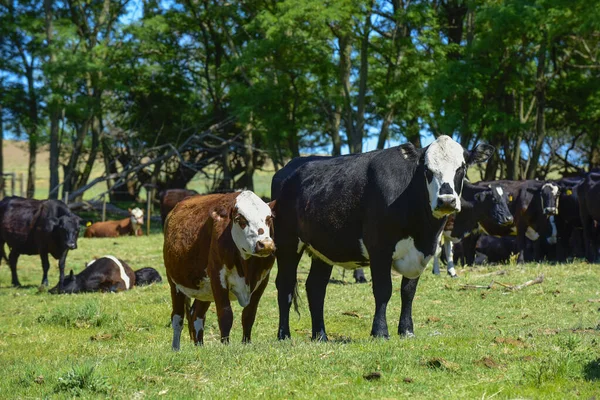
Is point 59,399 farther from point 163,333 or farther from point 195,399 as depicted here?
point 163,333

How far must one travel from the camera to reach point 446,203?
28.7 ft

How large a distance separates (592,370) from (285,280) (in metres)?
4.56

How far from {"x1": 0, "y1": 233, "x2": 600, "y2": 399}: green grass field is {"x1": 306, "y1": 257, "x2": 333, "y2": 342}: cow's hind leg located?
0.77 meters

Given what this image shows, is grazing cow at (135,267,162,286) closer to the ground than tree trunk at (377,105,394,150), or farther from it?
closer to the ground

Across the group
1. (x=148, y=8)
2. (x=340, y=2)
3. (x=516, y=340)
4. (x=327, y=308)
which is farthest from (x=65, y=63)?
(x=516, y=340)

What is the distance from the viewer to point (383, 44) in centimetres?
3428

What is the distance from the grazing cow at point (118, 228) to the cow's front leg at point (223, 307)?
2661 centimetres

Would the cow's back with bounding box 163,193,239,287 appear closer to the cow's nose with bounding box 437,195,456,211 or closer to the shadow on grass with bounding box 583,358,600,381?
the cow's nose with bounding box 437,195,456,211

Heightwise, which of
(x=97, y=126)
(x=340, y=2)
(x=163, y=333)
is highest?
(x=340, y=2)

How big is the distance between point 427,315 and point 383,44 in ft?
74.7

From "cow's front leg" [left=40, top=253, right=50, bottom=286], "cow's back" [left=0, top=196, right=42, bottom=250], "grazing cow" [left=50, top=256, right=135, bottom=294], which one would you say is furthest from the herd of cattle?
"cow's back" [left=0, top=196, right=42, bottom=250]

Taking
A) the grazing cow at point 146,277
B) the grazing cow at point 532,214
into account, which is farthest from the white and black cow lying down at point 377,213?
the grazing cow at point 532,214

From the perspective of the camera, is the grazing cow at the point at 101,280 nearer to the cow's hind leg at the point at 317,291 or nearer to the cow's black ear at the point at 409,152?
the cow's hind leg at the point at 317,291

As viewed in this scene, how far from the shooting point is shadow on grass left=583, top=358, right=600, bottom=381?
6.74 metres
